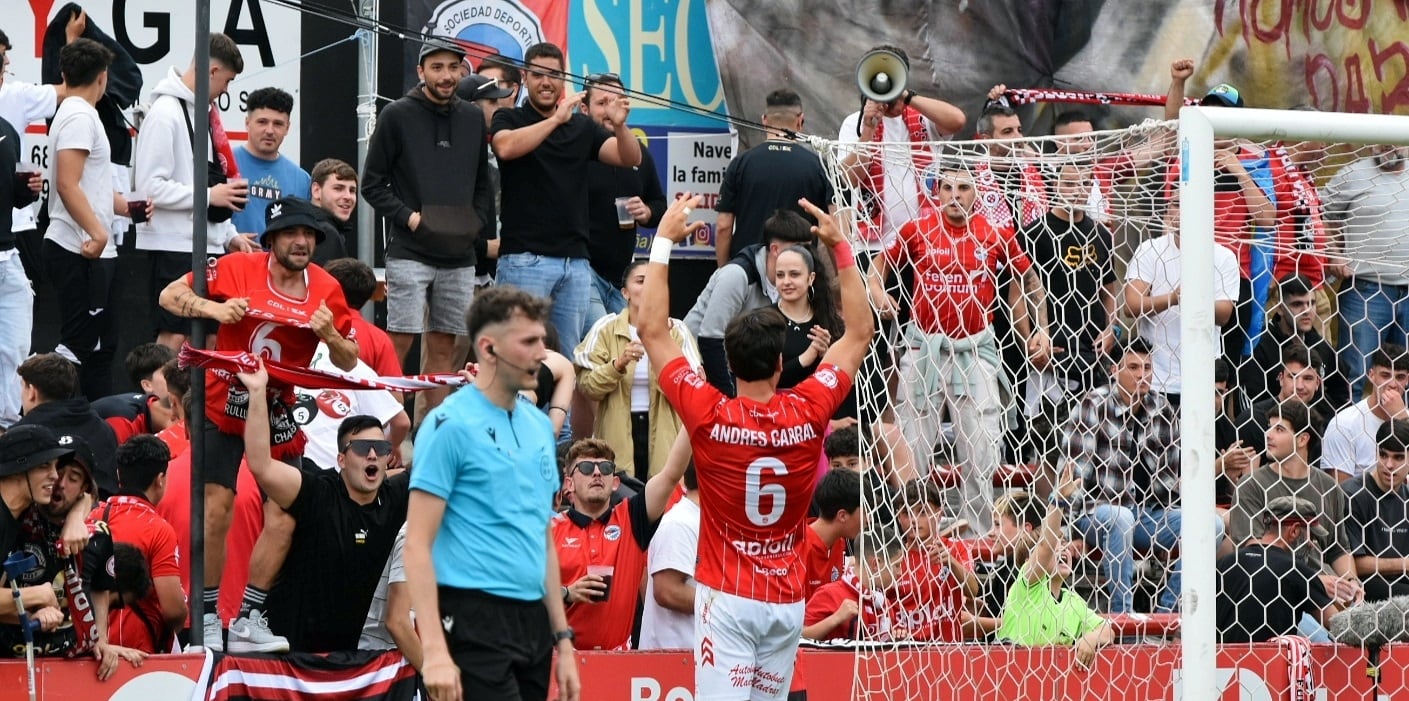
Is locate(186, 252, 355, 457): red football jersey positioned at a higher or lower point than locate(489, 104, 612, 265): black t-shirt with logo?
lower

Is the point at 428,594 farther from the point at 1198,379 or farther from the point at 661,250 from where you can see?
the point at 1198,379

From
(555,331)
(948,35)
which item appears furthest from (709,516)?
(948,35)

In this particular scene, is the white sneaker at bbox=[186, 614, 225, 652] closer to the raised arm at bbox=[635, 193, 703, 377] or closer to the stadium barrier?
the stadium barrier

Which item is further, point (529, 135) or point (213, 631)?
point (529, 135)

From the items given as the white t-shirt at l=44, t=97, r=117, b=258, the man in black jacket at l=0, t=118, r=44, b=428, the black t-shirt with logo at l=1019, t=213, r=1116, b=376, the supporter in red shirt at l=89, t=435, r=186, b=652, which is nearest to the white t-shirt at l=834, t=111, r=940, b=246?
the black t-shirt with logo at l=1019, t=213, r=1116, b=376

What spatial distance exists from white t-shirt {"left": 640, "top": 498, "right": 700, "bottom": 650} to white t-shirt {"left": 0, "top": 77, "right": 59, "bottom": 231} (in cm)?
444

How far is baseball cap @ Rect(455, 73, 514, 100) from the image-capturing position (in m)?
11.4

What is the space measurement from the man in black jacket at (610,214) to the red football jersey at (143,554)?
3.98 meters

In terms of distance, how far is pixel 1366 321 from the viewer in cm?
1105

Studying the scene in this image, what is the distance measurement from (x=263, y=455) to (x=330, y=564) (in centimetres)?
58

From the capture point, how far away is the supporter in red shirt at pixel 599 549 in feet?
27.4

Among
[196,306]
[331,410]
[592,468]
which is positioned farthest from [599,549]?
[196,306]

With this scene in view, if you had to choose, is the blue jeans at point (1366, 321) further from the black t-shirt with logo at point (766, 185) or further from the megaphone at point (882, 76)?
the black t-shirt with logo at point (766, 185)

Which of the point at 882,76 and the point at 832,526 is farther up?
the point at 882,76
